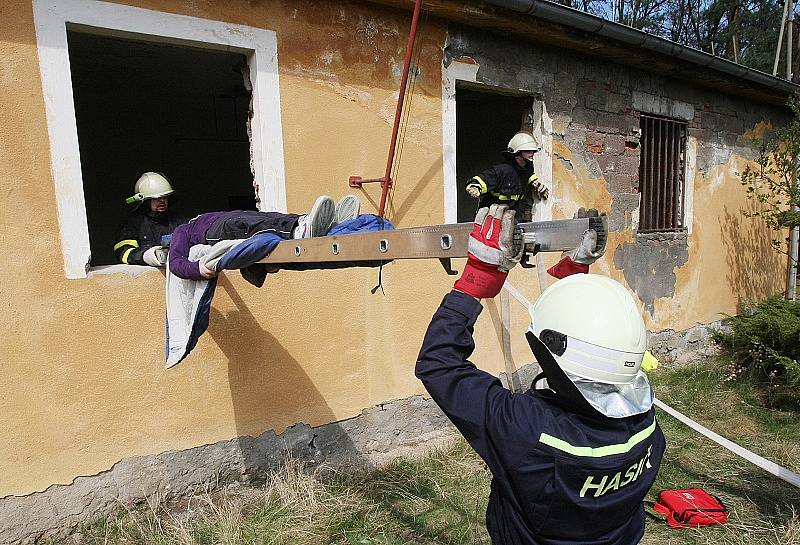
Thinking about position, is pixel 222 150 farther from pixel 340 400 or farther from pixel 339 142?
pixel 340 400

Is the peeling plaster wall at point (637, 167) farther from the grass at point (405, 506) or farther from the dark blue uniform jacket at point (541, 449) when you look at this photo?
the dark blue uniform jacket at point (541, 449)

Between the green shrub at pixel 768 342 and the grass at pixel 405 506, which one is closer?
the grass at pixel 405 506

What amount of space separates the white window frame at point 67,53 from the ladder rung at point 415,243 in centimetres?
118

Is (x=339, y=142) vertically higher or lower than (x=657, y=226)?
higher

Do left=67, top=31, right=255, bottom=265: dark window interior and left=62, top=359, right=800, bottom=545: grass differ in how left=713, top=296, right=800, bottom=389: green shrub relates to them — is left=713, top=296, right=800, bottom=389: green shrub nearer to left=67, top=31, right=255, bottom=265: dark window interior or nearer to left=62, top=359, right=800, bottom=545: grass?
left=62, top=359, right=800, bottom=545: grass

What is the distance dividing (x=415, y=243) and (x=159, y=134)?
639 cm

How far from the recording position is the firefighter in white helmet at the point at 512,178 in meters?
4.23

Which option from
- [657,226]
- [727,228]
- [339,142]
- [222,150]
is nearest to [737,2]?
[727,228]

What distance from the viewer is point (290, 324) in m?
3.32

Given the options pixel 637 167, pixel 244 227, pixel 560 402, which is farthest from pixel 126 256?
pixel 637 167

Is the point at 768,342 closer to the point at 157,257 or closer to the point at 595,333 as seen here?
the point at 595,333

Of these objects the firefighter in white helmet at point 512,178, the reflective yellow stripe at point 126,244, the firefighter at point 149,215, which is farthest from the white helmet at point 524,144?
the reflective yellow stripe at point 126,244

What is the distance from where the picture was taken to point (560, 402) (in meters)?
1.36

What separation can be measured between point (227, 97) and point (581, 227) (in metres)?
5.54
